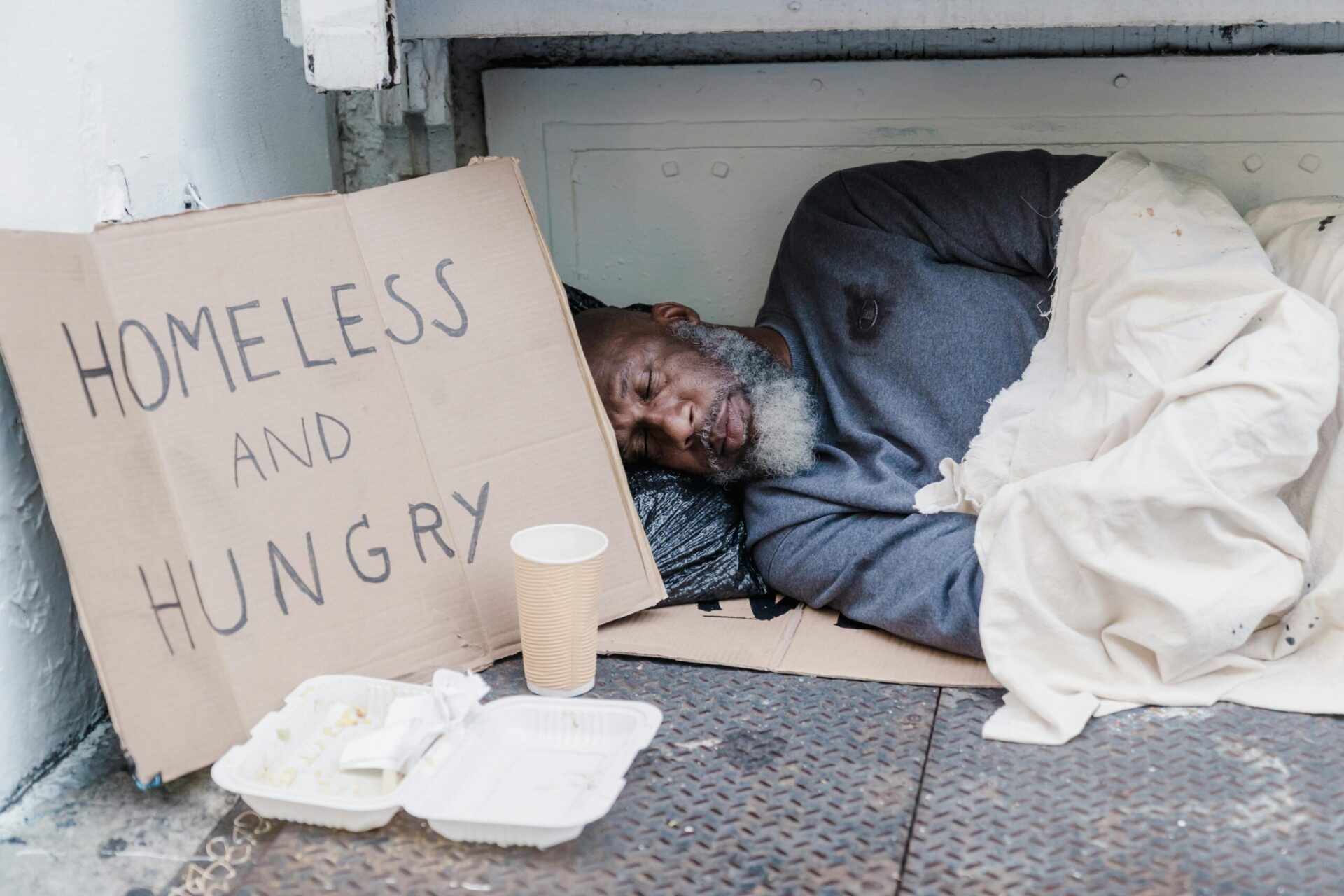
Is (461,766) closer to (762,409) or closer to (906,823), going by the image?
(906,823)

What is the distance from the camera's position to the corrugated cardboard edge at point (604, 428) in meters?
1.78

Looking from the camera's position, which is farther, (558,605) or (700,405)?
(700,405)

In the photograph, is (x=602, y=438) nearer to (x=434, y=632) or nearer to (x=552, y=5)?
(x=434, y=632)

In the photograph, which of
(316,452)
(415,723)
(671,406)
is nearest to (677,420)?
(671,406)

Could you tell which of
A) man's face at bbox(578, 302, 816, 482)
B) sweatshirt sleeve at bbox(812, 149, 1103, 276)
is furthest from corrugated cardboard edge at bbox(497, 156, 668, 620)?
sweatshirt sleeve at bbox(812, 149, 1103, 276)

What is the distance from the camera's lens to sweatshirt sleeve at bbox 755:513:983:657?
1.69 meters

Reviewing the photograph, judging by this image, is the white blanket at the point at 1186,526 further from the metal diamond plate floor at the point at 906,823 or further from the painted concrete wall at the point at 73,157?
the painted concrete wall at the point at 73,157

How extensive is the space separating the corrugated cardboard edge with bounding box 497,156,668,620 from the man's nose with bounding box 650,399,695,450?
25cm

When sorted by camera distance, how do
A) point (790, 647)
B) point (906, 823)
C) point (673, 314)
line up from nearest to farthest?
1. point (906, 823)
2. point (790, 647)
3. point (673, 314)

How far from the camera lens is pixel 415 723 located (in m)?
1.37

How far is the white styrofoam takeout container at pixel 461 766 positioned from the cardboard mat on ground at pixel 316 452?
0.08 m

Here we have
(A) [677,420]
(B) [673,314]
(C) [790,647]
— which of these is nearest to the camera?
(C) [790,647]

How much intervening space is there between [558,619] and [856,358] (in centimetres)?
83

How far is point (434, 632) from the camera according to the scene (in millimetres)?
1637
